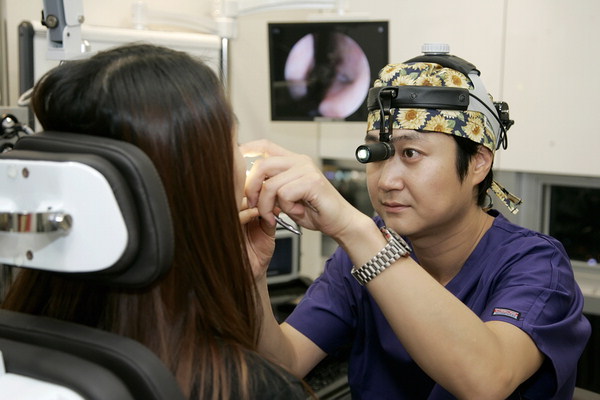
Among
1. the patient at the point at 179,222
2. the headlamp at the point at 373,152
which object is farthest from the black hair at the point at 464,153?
the patient at the point at 179,222

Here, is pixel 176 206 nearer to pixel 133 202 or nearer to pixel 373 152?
pixel 133 202

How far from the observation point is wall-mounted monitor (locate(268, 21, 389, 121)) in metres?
2.67

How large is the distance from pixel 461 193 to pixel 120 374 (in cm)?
94

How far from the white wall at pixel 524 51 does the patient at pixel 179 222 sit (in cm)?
183

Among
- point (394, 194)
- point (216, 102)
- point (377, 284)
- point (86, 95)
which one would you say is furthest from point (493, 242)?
point (86, 95)

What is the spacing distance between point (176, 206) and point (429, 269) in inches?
33.8

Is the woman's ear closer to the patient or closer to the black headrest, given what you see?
the patient

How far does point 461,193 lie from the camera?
143 centimetres

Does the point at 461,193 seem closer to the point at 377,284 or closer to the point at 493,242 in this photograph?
the point at 493,242

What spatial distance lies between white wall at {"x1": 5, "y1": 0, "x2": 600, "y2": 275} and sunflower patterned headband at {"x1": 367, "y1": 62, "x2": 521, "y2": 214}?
46.6 inches

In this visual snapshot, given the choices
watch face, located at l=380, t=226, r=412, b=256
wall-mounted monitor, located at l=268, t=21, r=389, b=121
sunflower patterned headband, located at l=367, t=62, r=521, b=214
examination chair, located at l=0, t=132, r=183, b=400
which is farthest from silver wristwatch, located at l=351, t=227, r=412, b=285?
wall-mounted monitor, located at l=268, t=21, r=389, b=121

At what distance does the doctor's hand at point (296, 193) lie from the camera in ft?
3.61

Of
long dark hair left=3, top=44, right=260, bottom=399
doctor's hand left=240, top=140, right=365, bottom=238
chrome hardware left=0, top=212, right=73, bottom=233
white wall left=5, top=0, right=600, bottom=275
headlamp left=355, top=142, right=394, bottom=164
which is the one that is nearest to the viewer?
chrome hardware left=0, top=212, right=73, bottom=233

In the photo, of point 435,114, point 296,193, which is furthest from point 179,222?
point 435,114
